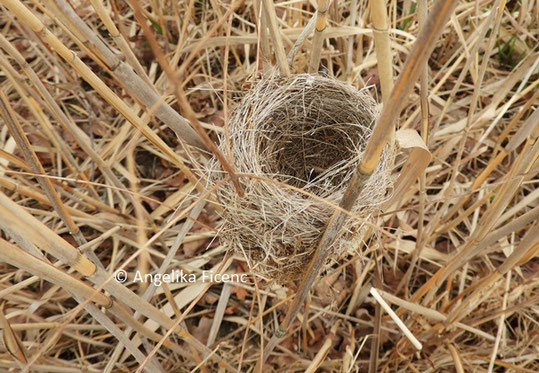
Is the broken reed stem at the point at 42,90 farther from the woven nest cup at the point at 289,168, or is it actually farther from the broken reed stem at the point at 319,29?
the broken reed stem at the point at 319,29

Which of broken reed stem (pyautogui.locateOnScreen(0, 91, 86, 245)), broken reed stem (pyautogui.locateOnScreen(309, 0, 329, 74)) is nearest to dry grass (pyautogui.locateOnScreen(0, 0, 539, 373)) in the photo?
broken reed stem (pyautogui.locateOnScreen(309, 0, 329, 74))

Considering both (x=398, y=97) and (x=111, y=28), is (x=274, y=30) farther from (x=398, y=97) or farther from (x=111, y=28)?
(x=398, y=97)

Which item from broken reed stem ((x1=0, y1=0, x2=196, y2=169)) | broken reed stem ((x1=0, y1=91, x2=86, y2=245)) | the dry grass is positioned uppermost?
broken reed stem ((x1=0, y1=0, x2=196, y2=169))

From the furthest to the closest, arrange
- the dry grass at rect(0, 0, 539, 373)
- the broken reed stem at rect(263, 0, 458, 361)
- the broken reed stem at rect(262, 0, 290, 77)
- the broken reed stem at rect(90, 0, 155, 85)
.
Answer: the dry grass at rect(0, 0, 539, 373) < the broken reed stem at rect(262, 0, 290, 77) < the broken reed stem at rect(90, 0, 155, 85) < the broken reed stem at rect(263, 0, 458, 361)

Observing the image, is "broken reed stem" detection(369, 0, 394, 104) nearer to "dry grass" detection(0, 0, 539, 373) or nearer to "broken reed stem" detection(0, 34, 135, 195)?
"dry grass" detection(0, 0, 539, 373)

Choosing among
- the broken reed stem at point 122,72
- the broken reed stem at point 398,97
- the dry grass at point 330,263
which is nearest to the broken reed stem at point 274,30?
the dry grass at point 330,263

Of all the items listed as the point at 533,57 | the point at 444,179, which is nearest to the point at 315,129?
the point at 533,57
